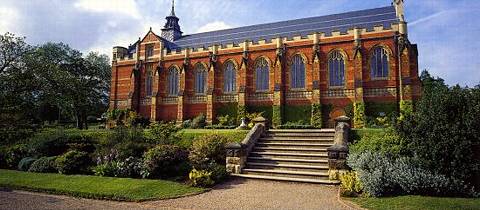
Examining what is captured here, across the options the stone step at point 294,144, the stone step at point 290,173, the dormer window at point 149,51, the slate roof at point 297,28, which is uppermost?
the slate roof at point 297,28

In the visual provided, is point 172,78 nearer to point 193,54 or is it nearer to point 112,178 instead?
point 193,54

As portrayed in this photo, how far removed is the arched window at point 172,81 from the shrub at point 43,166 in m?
23.5

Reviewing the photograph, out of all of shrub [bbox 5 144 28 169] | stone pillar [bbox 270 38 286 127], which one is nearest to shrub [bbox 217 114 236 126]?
stone pillar [bbox 270 38 286 127]

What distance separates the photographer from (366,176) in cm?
1001

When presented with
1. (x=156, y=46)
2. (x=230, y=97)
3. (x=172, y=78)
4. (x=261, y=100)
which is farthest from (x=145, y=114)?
(x=261, y=100)

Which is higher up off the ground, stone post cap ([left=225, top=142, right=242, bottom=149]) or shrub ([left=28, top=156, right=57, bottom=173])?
stone post cap ([left=225, top=142, right=242, bottom=149])

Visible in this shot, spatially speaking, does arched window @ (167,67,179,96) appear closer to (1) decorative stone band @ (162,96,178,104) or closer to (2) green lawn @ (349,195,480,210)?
(1) decorative stone band @ (162,96,178,104)

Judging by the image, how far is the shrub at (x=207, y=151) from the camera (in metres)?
13.2

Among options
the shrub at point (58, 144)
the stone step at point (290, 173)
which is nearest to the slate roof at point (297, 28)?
the stone step at point (290, 173)

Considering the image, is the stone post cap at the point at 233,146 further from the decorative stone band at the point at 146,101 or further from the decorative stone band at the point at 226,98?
the decorative stone band at the point at 146,101

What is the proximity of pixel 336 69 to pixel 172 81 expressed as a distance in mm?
18233

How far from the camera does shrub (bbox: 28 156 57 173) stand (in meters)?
14.7

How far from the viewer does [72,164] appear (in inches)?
561

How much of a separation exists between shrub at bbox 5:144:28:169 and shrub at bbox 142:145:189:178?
→ 27.1ft
